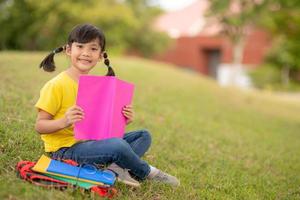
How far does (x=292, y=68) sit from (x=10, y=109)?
85.6 ft

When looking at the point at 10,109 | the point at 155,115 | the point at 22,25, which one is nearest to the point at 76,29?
the point at 10,109

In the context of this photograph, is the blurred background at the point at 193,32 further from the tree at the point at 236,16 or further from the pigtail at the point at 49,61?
the pigtail at the point at 49,61

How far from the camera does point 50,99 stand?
3.65 meters

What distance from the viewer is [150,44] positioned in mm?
31047

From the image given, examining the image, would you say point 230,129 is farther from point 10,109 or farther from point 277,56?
point 277,56

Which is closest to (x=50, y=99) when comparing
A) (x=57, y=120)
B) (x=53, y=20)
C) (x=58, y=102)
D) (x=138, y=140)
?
(x=58, y=102)

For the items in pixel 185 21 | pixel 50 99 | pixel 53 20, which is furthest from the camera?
pixel 185 21

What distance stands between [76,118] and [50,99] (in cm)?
29

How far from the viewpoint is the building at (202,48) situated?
102 feet

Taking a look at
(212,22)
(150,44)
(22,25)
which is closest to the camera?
(212,22)

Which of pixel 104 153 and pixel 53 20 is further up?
pixel 53 20

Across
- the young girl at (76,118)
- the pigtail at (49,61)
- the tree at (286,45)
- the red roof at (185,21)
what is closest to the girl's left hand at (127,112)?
the young girl at (76,118)

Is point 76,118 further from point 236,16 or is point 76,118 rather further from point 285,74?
point 285,74

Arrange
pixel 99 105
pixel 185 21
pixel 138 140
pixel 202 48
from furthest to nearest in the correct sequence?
pixel 185 21 → pixel 202 48 → pixel 138 140 → pixel 99 105
